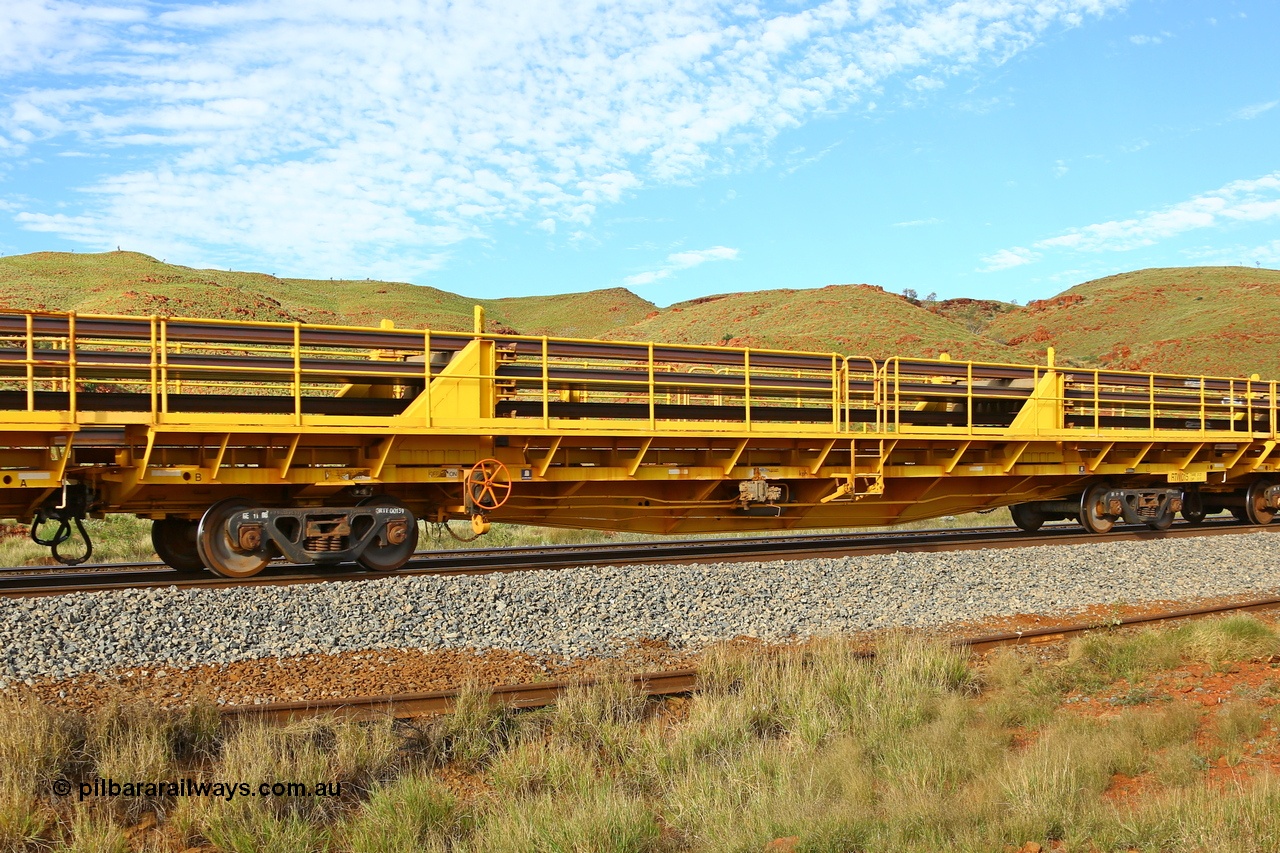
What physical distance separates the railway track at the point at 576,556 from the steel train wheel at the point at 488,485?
0.78 meters

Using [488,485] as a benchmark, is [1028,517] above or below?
below

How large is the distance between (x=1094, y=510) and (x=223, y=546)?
14187mm

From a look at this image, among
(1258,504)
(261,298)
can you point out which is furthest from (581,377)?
(261,298)

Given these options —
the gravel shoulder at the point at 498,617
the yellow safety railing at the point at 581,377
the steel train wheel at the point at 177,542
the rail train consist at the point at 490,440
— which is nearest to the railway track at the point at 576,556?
the steel train wheel at the point at 177,542

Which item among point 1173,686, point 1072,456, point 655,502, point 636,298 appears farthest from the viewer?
point 636,298

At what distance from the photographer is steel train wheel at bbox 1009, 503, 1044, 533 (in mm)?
16906

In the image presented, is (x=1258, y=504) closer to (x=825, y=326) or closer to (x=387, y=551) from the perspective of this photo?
(x=387, y=551)

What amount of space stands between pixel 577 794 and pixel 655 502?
763 cm

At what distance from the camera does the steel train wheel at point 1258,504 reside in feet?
60.4

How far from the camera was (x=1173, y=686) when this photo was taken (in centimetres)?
766

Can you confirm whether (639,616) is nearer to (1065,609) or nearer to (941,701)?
(941,701)

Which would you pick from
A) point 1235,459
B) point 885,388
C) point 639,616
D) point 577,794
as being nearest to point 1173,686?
point 639,616

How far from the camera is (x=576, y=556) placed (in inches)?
516

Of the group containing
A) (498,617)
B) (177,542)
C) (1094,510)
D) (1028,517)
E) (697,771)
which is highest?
(177,542)
